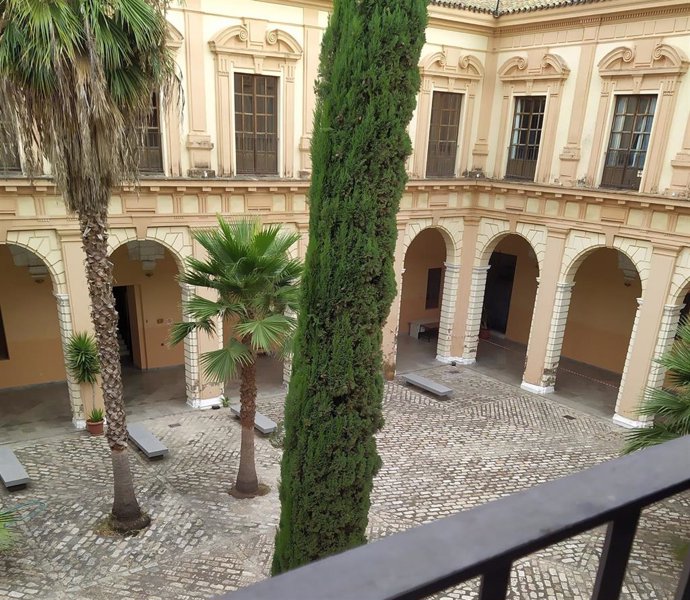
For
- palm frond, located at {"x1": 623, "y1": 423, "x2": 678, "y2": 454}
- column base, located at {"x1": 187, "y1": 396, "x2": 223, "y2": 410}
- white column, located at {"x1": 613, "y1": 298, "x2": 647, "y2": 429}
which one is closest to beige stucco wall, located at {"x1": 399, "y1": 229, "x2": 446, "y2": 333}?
white column, located at {"x1": 613, "y1": 298, "x2": 647, "y2": 429}


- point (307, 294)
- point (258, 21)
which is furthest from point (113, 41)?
point (258, 21)

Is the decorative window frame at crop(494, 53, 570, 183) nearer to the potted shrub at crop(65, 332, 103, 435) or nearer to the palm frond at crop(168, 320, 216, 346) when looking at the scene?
the palm frond at crop(168, 320, 216, 346)

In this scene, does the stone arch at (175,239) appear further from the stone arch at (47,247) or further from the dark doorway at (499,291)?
the dark doorway at (499,291)

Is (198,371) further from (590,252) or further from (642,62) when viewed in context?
(642,62)

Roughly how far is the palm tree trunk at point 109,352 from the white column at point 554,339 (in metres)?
11.2

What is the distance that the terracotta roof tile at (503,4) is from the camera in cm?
1445

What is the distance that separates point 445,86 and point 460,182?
8.77 feet

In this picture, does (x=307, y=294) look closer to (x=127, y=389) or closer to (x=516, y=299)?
(x=127, y=389)

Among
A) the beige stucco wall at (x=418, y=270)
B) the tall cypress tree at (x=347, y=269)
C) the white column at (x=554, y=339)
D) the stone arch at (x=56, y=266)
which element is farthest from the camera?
the beige stucco wall at (x=418, y=270)

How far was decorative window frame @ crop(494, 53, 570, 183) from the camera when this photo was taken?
14.8 meters

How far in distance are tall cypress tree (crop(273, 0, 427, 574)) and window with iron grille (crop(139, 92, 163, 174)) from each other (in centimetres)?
669

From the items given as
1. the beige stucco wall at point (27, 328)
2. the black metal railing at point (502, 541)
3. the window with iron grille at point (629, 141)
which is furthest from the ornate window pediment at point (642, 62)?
the beige stucco wall at point (27, 328)

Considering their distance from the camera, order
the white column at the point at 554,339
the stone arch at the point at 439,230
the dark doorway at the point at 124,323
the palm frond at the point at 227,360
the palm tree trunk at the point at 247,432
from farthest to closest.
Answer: the dark doorway at the point at 124,323
the stone arch at the point at 439,230
the white column at the point at 554,339
the palm tree trunk at the point at 247,432
the palm frond at the point at 227,360

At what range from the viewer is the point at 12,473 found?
10297 millimetres
